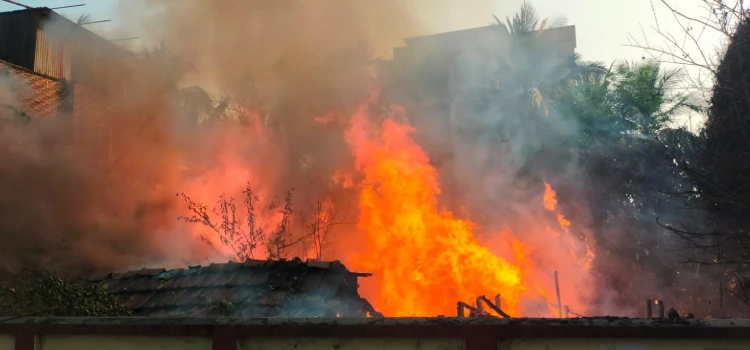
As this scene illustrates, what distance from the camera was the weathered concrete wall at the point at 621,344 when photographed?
3465 mm

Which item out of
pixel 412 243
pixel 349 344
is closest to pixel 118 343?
pixel 349 344

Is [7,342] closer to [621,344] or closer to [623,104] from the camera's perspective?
[621,344]

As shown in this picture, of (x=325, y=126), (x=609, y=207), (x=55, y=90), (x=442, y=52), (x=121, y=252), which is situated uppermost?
(x=442, y=52)

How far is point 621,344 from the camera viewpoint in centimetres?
354

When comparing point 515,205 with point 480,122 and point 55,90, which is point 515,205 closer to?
point 480,122

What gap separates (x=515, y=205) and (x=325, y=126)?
706cm

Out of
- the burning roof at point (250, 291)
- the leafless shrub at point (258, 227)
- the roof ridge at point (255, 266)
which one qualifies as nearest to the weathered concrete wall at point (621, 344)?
the burning roof at point (250, 291)

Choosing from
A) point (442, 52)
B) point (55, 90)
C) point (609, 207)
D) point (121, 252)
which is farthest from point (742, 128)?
point (55, 90)

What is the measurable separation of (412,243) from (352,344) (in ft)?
35.1

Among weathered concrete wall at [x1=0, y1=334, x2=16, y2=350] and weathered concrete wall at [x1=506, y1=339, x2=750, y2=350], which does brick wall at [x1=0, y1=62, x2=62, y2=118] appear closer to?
weathered concrete wall at [x1=0, y1=334, x2=16, y2=350]

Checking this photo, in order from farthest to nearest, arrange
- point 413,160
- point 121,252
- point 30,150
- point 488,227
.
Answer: point 488,227, point 413,160, point 121,252, point 30,150

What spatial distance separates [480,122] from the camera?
18.4m

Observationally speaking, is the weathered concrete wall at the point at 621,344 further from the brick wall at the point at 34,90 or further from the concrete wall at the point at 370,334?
the brick wall at the point at 34,90

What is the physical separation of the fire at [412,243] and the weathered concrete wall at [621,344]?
10.1 m
